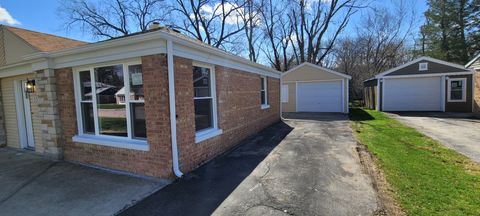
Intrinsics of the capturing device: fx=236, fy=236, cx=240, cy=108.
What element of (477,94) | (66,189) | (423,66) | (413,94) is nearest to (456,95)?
(477,94)

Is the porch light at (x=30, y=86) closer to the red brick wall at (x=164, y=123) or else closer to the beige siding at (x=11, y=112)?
the beige siding at (x=11, y=112)

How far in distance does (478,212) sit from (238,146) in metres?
5.27

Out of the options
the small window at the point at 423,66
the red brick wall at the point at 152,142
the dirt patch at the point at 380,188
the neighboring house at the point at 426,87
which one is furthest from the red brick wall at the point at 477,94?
the red brick wall at the point at 152,142

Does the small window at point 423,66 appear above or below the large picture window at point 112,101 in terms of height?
above

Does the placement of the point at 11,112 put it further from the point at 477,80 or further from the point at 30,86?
the point at 477,80

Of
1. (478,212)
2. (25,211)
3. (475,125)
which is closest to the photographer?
(478,212)

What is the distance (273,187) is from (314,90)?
13.5 metres

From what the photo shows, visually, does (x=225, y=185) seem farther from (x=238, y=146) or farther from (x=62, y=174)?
(x=62, y=174)

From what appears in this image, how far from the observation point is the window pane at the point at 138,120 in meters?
4.81

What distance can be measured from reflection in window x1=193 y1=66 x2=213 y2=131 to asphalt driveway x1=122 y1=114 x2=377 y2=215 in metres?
0.99

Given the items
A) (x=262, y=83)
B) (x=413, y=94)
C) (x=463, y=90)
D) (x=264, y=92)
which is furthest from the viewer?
(x=413, y=94)

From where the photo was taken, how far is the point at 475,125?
32.1 feet

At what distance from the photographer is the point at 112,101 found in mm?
5172

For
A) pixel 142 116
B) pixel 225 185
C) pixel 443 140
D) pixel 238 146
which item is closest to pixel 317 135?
pixel 238 146
